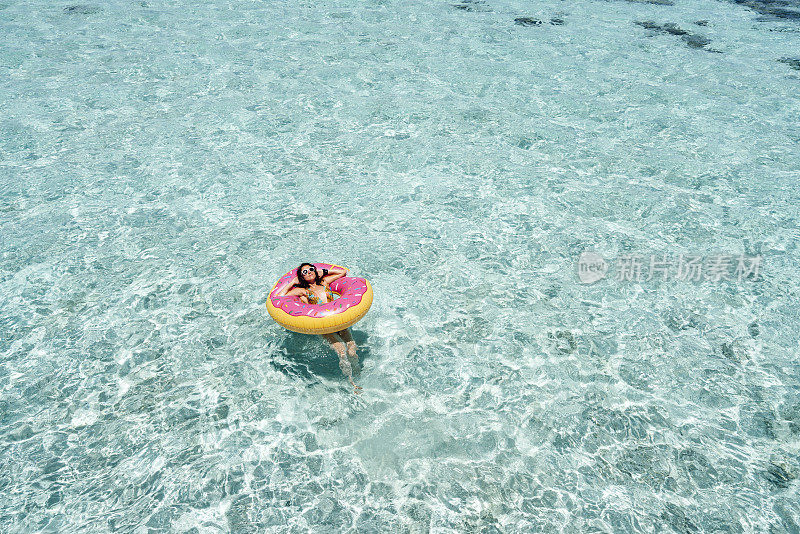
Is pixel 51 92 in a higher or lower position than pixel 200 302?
higher

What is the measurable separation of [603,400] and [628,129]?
7.57 metres

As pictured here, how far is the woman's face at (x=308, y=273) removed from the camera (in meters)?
6.21

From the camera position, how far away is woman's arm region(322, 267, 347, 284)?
6449mm

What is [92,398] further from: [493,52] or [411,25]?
[411,25]

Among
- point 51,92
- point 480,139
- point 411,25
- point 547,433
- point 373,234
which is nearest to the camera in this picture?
point 547,433

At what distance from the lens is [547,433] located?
5719 millimetres

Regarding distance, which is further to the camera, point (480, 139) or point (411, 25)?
point (411, 25)

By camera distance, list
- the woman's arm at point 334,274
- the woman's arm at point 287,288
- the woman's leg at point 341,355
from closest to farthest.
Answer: the woman's leg at point 341,355 < the woman's arm at point 287,288 < the woman's arm at point 334,274

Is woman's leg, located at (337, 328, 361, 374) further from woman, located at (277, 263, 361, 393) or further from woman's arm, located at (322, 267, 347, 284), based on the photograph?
woman's arm, located at (322, 267, 347, 284)

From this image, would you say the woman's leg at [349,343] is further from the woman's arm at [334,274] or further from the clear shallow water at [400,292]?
the woman's arm at [334,274]

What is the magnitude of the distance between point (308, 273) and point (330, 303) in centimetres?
68

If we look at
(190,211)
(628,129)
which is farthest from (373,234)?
(628,129)

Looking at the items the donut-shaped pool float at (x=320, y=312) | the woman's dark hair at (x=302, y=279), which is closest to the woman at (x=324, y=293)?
the woman's dark hair at (x=302, y=279)

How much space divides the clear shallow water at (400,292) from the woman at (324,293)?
0.86ft
